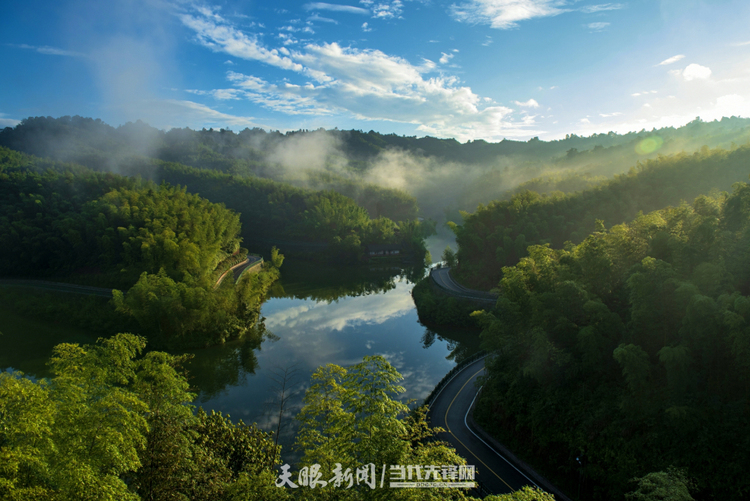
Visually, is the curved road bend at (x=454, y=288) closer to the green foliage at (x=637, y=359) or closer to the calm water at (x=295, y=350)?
the calm water at (x=295, y=350)

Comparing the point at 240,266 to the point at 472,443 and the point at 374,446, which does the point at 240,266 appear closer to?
the point at 472,443

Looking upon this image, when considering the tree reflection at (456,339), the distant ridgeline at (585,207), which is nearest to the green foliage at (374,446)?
the tree reflection at (456,339)

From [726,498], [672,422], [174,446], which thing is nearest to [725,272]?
[672,422]

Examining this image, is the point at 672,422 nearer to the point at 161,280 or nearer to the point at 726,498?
the point at 726,498

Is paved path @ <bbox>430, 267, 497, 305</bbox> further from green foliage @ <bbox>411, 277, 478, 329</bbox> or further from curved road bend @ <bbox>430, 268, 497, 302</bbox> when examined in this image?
green foliage @ <bbox>411, 277, 478, 329</bbox>

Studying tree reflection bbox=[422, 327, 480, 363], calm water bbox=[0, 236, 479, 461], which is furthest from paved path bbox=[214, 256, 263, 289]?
tree reflection bbox=[422, 327, 480, 363]
